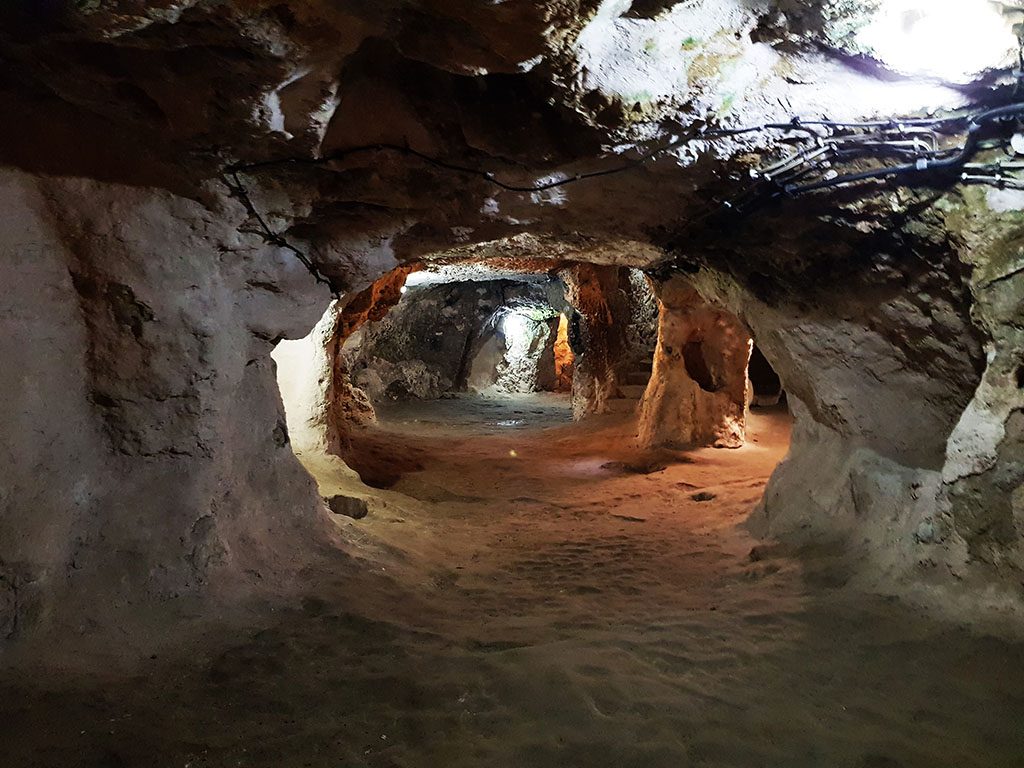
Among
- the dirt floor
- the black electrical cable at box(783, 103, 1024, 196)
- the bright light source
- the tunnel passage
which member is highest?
the bright light source

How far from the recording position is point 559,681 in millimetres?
2775

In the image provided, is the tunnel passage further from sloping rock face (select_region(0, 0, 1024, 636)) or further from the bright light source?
the bright light source

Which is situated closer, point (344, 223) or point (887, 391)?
point (344, 223)

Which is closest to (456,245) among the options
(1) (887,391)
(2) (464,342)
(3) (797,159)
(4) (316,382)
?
(3) (797,159)

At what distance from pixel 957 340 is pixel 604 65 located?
2609 millimetres

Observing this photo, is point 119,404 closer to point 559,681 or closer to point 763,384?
point 559,681

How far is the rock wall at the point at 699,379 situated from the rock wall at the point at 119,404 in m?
6.81

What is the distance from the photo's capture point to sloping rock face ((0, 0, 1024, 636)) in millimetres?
2395

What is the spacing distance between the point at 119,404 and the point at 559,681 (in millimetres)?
2558

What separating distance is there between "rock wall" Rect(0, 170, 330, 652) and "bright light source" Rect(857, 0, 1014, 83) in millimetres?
3214

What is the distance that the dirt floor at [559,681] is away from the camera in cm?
228

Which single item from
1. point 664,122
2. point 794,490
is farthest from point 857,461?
point 664,122

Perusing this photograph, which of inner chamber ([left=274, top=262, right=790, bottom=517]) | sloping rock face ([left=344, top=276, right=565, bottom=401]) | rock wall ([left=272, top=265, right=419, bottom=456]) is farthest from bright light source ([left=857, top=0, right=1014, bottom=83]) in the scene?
sloping rock face ([left=344, top=276, right=565, bottom=401])

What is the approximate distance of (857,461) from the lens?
433cm
